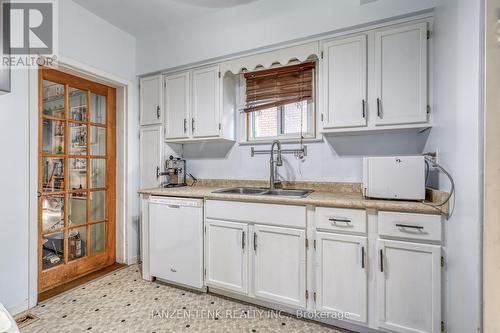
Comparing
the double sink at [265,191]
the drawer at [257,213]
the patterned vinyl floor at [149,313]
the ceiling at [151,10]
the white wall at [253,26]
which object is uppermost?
the ceiling at [151,10]

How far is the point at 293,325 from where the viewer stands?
1.70 m

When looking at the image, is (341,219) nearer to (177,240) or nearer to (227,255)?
(227,255)

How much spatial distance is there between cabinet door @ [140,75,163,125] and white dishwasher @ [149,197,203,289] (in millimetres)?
995

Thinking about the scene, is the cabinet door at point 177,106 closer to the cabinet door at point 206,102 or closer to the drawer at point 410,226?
the cabinet door at point 206,102

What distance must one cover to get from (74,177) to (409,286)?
9.72ft

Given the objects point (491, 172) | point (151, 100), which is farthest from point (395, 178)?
point (151, 100)

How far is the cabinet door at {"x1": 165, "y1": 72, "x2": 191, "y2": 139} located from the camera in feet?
8.27

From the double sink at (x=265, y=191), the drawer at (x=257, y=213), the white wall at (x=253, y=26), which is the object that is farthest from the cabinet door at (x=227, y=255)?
the white wall at (x=253, y=26)

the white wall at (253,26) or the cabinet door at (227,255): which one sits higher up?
the white wall at (253,26)

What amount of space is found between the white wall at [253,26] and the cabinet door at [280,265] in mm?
1630

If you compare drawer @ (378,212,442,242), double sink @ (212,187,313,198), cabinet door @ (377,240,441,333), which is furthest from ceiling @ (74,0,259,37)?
cabinet door @ (377,240,441,333)

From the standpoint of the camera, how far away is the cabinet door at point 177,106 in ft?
8.27

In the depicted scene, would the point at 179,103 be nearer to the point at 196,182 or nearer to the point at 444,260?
the point at 196,182

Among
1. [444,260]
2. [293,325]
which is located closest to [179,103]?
[293,325]
